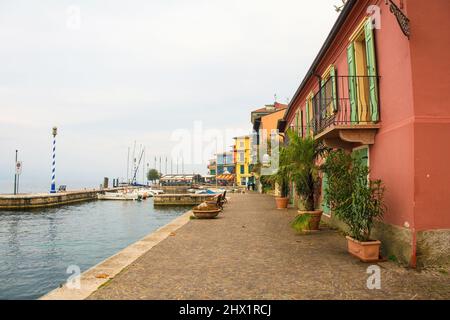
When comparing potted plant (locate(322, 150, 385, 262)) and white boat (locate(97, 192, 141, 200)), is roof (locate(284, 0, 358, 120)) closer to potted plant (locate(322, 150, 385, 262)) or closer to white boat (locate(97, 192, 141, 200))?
potted plant (locate(322, 150, 385, 262))

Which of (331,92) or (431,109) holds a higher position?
(331,92)

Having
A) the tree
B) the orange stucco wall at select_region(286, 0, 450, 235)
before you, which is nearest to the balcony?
the orange stucco wall at select_region(286, 0, 450, 235)

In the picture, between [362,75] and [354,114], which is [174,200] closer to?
[354,114]

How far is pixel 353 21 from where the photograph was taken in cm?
887

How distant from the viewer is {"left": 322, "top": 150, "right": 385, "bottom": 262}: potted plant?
672cm

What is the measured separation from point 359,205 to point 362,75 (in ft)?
12.9

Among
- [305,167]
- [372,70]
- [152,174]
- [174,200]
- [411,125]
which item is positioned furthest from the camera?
[152,174]

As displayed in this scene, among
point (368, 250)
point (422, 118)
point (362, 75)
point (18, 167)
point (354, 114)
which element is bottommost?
point (368, 250)

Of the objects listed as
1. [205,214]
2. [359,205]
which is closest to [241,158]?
[205,214]

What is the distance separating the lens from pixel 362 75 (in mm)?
8867

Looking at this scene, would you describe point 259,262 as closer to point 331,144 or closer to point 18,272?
point 331,144

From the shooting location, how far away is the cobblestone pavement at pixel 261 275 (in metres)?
4.88

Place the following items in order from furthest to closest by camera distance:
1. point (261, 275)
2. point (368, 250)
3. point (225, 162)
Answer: point (225, 162), point (368, 250), point (261, 275)
